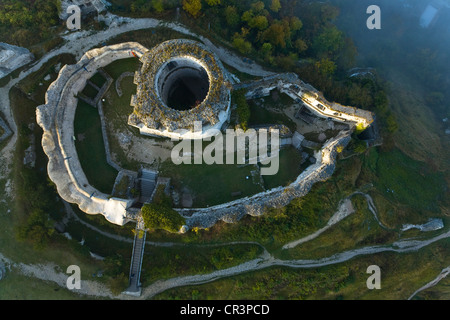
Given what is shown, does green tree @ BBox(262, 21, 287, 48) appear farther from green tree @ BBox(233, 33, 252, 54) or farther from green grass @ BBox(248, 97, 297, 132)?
green grass @ BBox(248, 97, 297, 132)

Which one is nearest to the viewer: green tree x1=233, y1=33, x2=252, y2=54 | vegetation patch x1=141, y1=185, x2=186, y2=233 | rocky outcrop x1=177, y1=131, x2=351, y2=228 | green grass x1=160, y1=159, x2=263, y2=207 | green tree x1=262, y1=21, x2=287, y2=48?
vegetation patch x1=141, y1=185, x2=186, y2=233

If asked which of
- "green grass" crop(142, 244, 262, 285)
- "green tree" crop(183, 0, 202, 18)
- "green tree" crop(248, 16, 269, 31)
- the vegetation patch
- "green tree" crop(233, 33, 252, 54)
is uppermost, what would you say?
"green tree" crop(183, 0, 202, 18)

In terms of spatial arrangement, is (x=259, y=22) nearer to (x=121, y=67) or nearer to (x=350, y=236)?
(x=121, y=67)

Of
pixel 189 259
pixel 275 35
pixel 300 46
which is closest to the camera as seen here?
pixel 189 259

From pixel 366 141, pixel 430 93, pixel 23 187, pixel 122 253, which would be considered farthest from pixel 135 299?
pixel 430 93

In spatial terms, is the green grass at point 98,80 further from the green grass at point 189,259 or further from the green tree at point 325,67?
the green tree at point 325,67

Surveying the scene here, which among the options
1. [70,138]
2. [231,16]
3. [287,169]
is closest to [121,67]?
[70,138]

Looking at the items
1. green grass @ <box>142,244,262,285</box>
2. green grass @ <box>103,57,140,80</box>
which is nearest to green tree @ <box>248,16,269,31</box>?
green grass @ <box>103,57,140,80</box>

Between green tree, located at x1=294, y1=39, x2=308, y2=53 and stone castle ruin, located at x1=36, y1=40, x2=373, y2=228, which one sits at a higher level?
green tree, located at x1=294, y1=39, x2=308, y2=53

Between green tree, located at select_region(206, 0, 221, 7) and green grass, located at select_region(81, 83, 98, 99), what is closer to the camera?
green grass, located at select_region(81, 83, 98, 99)
